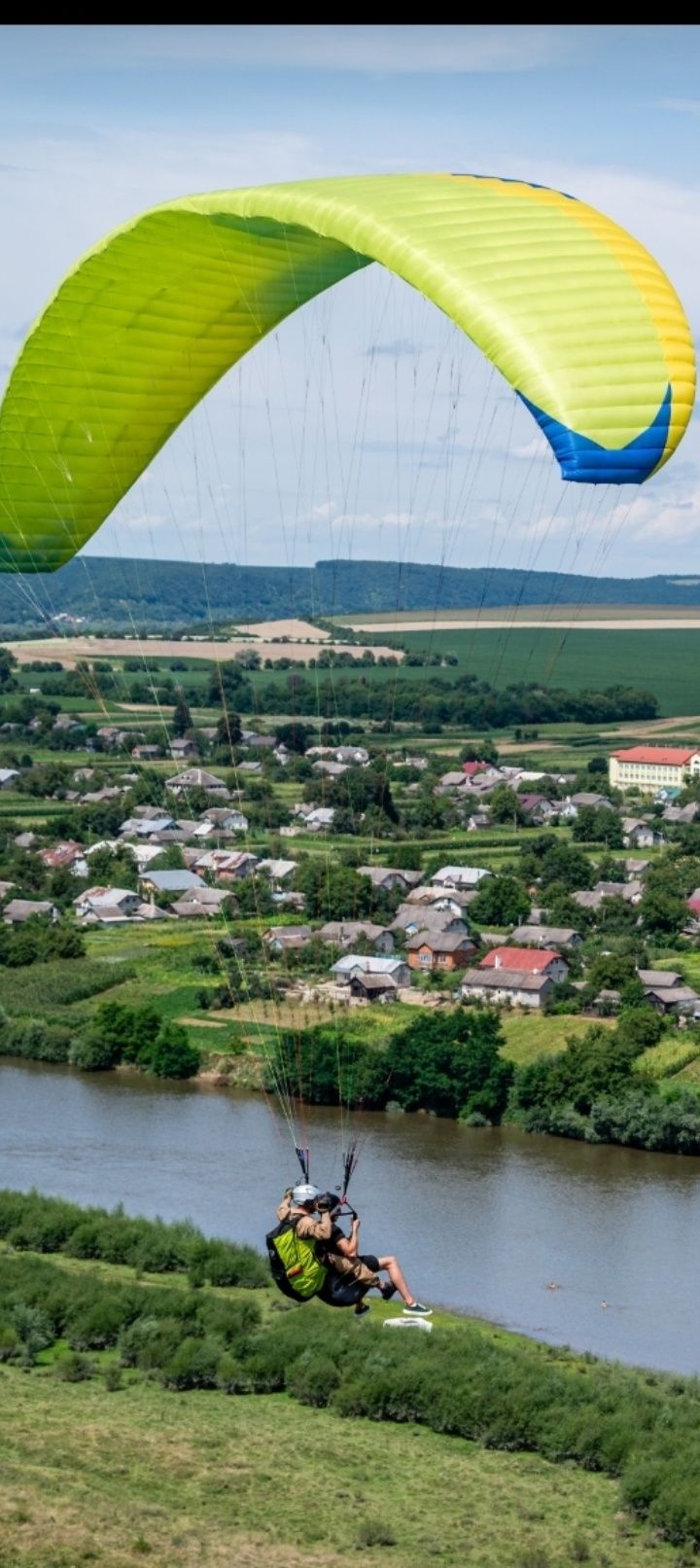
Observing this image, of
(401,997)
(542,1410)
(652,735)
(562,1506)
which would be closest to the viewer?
(562,1506)

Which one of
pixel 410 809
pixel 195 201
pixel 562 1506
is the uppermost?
pixel 195 201

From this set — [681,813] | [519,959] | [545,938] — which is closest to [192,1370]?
[519,959]

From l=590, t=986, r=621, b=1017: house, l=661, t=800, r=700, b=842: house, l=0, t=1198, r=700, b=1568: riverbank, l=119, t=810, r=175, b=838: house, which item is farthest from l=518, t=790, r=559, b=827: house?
l=0, t=1198, r=700, b=1568: riverbank

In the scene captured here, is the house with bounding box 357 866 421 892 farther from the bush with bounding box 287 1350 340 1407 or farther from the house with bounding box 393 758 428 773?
the bush with bounding box 287 1350 340 1407

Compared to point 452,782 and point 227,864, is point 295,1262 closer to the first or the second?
point 227,864

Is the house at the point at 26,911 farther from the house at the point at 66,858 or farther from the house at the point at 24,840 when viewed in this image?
the house at the point at 24,840

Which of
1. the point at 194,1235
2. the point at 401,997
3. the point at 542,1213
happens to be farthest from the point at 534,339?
the point at 401,997

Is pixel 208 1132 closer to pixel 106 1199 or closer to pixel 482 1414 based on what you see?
pixel 106 1199
